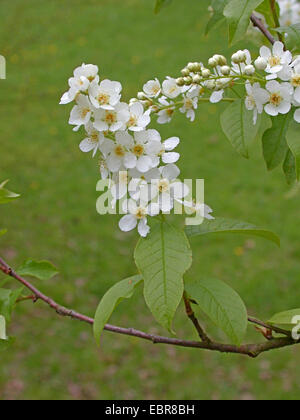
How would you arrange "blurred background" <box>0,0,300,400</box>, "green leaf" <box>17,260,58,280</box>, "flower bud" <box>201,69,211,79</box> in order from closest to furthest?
1. "flower bud" <box>201,69,211,79</box>
2. "green leaf" <box>17,260,58,280</box>
3. "blurred background" <box>0,0,300,400</box>

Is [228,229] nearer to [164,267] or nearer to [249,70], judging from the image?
[164,267]

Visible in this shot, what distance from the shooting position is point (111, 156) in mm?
812

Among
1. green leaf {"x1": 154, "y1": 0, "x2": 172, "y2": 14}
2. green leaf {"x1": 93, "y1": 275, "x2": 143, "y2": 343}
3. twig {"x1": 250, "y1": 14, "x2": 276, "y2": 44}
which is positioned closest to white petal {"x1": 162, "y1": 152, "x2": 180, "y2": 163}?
green leaf {"x1": 93, "y1": 275, "x2": 143, "y2": 343}

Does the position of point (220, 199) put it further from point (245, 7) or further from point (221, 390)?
point (245, 7)

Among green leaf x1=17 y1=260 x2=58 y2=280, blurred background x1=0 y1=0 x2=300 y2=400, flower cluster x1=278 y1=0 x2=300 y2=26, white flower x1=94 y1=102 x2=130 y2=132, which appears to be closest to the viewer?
white flower x1=94 y1=102 x2=130 y2=132

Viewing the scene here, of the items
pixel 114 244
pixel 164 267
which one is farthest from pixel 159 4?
pixel 114 244

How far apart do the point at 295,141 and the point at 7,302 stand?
2.07 feet

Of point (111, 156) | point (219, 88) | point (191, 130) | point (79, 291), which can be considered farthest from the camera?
point (191, 130)

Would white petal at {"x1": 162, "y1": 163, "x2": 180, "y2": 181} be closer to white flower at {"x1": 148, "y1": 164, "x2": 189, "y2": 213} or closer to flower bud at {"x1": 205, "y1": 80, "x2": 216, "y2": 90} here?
white flower at {"x1": 148, "y1": 164, "x2": 189, "y2": 213}

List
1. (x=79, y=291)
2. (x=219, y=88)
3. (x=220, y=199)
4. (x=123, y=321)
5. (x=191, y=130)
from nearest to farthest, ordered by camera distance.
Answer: (x=219, y=88) < (x=123, y=321) < (x=79, y=291) < (x=220, y=199) < (x=191, y=130)

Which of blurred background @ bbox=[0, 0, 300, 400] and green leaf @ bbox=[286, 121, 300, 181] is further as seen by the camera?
blurred background @ bbox=[0, 0, 300, 400]

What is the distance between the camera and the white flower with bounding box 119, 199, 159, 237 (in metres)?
0.83

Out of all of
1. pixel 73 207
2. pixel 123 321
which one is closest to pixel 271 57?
pixel 123 321

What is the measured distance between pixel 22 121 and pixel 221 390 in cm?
454
